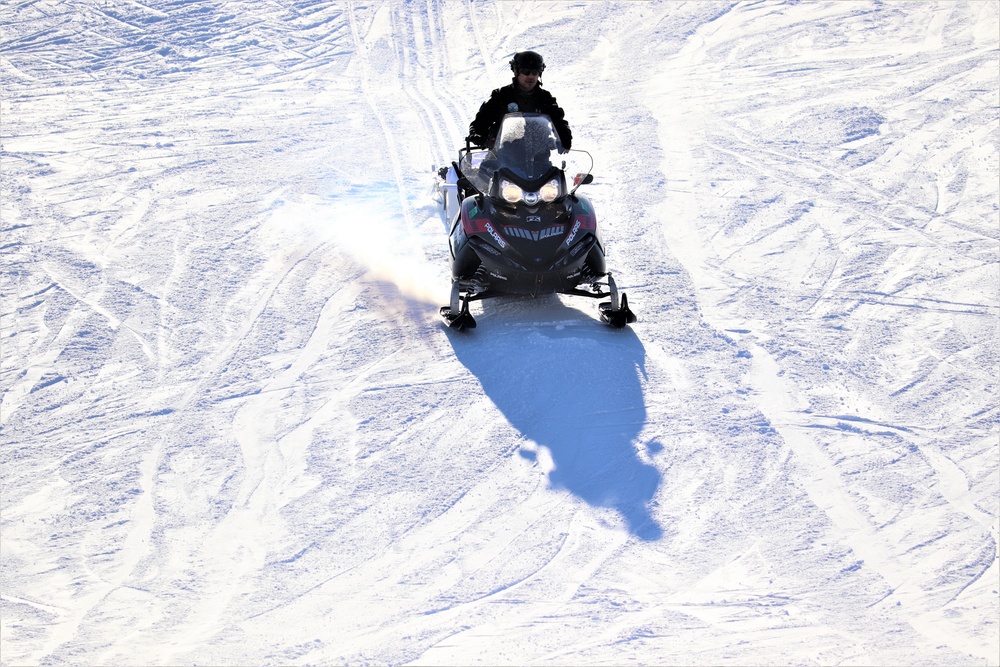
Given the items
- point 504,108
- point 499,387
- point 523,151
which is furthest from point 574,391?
point 504,108

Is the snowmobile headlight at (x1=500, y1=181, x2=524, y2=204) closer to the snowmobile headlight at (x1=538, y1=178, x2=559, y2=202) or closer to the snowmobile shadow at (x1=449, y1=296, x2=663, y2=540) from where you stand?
the snowmobile headlight at (x1=538, y1=178, x2=559, y2=202)

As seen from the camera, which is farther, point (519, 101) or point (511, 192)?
point (519, 101)

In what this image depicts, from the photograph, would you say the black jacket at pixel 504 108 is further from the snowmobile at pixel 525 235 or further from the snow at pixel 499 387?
the snow at pixel 499 387

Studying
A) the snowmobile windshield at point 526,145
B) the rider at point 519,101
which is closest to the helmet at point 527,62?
the rider at point 519,101

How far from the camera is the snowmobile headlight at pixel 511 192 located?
25.5 ft

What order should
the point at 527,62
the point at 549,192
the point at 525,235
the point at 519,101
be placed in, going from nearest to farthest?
the point at 525,235 < the point at 549,192 < the point at 527,62 < the point at 519,101

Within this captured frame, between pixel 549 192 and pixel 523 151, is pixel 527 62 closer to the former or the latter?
pixel 523 151

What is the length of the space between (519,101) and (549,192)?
1591 mm

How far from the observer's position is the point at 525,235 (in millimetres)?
7641

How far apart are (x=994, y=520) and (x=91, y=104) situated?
10760 mm

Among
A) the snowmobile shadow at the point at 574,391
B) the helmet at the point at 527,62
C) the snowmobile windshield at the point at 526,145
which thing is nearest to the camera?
the snowmobile shadow at the point at 574,391

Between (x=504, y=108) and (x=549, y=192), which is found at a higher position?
(x=504, y=108)

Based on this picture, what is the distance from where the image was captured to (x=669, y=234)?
9391 millimetres

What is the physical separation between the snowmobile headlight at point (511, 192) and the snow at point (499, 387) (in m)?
0.75
